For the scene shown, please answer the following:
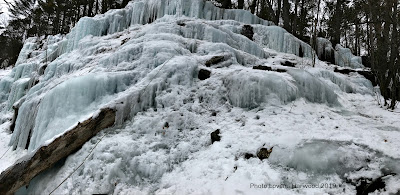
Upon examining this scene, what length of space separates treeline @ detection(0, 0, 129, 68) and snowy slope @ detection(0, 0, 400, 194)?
14114 millimetres

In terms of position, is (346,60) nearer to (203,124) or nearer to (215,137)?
(203,124)

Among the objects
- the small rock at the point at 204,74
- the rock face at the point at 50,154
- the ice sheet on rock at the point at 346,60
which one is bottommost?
the rock face at the point at 50,154

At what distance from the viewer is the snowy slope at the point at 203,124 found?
294 cm

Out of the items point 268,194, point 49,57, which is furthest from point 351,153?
point 49,57

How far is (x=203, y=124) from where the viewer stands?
434cm

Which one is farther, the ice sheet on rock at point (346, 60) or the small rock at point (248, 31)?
the ice sheet on rock at point (346, 60)

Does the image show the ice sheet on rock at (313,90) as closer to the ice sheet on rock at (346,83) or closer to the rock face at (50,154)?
the ice sheet on rock at (346,83)

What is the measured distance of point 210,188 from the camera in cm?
287

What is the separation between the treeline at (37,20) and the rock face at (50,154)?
16.9m

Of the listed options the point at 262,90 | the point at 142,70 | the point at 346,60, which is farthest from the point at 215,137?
the point at 346,60

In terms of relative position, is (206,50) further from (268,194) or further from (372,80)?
(372,80)

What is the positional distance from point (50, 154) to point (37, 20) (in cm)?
2241

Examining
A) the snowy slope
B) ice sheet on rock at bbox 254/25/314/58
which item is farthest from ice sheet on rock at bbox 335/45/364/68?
the snowy slope

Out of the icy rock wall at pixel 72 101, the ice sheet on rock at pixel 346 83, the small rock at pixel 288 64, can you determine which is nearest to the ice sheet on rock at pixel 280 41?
the small rock at pixel 288 64
